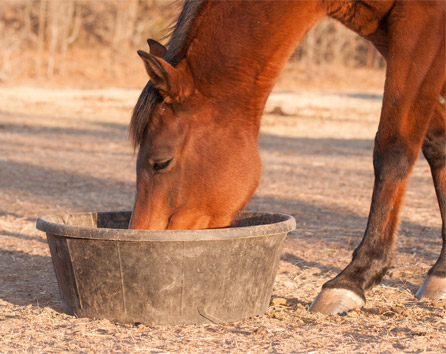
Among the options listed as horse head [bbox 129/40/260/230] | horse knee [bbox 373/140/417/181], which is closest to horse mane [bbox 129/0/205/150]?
horse head [bbox 129/40/260/230]

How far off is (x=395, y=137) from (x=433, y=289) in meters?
0.89

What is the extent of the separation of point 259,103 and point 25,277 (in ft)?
5.94

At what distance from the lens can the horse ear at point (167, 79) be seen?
2.66 m

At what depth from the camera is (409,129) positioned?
3.23m

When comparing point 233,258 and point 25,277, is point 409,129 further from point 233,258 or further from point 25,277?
point 25,277

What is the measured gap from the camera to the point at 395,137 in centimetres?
324

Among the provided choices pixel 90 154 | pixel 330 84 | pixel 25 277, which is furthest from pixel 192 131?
pixel 330 84

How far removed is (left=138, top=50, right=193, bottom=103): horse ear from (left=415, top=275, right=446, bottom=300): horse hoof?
172cm

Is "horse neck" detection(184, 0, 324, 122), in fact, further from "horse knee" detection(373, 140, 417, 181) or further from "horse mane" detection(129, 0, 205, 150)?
"horse knee" detection(373, 140, 417, 181)

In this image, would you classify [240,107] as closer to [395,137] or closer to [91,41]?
[395,137]

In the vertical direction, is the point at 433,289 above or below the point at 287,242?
above

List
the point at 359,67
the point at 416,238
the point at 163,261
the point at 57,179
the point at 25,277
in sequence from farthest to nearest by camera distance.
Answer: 1. the point at 359,67
2. the point at 57,179
3. the point at 416,238
4. the point at 25,277
5. the point at 163,261

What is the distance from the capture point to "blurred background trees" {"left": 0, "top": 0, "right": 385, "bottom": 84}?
30109 mm

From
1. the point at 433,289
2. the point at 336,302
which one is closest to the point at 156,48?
the point at 336,302
